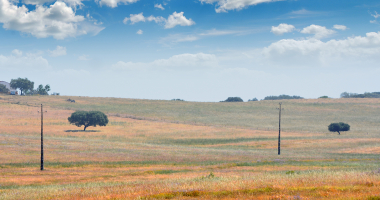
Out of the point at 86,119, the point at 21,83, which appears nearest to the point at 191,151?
the point at 86,119

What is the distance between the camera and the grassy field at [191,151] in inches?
629

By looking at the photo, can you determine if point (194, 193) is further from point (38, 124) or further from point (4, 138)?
point (38, 124)

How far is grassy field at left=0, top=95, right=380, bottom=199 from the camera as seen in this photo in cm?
1598

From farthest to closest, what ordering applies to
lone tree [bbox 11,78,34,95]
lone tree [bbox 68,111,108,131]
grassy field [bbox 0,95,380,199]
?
1. lone tree [bbox 11,78,34,95]
2. lone tree [bbox 68,111,108,131]
3. grassy field [bbox 0,95,380,199]

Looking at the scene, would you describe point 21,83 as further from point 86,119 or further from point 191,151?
point 191,151

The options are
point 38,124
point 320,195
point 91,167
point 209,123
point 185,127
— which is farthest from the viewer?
point 209,123

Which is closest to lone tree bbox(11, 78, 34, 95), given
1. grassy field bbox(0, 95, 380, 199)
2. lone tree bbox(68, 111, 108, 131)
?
grassy field bbox(0, 95, 380, 199)

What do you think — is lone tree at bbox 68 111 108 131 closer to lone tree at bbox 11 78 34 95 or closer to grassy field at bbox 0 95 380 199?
grassy field at bbox 0 95 380 199

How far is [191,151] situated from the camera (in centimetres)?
5525

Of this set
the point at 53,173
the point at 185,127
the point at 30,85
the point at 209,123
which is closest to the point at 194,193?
the point at 53,173

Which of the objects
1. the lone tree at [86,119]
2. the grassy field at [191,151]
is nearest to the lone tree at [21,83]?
the grassy field at [191,151]

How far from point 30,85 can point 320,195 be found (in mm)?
195074

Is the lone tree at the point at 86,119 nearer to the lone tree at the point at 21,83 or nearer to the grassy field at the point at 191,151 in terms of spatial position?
the grassy field at the point at 191,151

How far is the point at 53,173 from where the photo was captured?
113 ft
